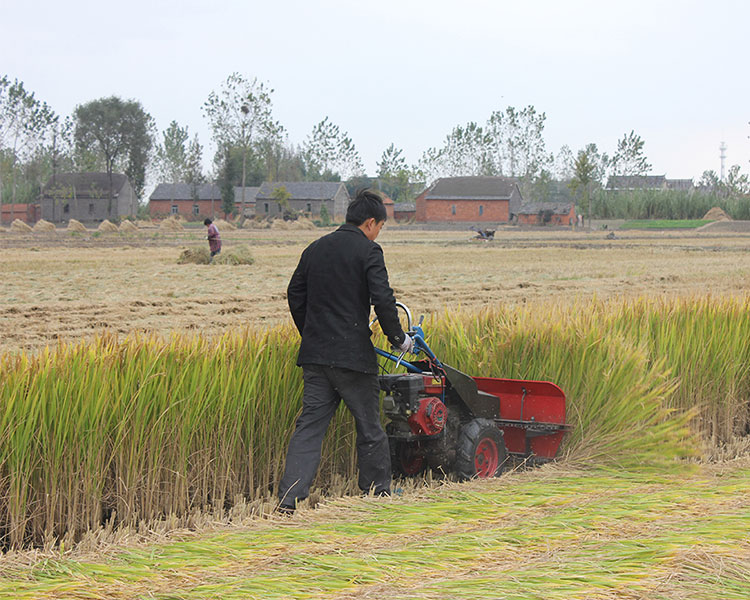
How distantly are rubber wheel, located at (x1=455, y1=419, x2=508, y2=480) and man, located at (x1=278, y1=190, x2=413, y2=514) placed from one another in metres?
0.46

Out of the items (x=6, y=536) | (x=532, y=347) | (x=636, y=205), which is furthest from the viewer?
(x=636, y=205)

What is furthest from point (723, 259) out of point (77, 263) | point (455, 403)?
point (455, 403)

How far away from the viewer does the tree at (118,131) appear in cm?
9956

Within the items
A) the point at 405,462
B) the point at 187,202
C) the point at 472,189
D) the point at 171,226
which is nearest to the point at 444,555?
the point at 405,462

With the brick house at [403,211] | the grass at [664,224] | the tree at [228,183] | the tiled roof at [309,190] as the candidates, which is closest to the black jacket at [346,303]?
the grass at [664,224]

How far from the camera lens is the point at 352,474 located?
542cm

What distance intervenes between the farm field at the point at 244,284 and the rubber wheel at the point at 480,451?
3.03 metres

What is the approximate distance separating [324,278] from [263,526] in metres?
1.49

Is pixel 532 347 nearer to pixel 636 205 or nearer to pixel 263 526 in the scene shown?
pixel 263 526

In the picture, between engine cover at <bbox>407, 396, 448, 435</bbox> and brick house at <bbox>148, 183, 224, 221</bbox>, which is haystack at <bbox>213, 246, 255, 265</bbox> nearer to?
engine cover at <bbox>407, 396, 448, 435</bbox>

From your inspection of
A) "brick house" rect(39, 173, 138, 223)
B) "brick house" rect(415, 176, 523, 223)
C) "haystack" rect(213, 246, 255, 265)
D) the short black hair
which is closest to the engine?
the short black hair

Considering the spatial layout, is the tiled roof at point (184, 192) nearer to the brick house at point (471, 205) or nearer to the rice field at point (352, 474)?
the brick house at point (471, 205)

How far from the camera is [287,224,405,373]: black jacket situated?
4.67m

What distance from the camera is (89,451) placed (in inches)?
Result: 172
